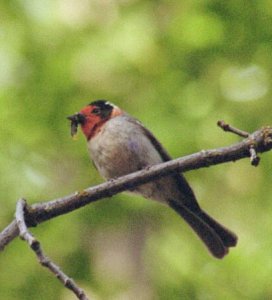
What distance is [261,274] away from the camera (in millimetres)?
5352

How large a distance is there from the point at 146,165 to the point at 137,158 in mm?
64

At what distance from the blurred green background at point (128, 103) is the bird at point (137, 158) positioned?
18.9 inches

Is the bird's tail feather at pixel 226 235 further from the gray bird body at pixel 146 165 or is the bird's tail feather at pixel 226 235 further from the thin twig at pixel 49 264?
the thin twig at pixel 49 264

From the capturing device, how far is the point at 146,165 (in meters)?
4.70

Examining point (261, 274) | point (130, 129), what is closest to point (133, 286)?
point (261, 274)

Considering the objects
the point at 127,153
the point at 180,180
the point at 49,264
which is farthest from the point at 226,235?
the point at 49,264

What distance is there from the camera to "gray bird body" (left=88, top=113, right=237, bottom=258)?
4.67 metres

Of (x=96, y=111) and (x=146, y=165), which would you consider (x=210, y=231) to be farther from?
(x=96, y=111)

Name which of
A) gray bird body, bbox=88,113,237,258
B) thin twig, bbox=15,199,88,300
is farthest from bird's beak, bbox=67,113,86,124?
thin twig, bbox=15,199,88,300

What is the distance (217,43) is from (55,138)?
4.02 ft

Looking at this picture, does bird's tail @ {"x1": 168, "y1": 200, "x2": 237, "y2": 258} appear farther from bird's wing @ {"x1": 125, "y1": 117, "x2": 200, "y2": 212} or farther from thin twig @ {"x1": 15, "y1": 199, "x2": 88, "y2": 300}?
thin twig @ {"x1": 15, "y1": 199, "x2": 88, "y2": 300}

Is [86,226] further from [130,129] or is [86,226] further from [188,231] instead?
[130,129]

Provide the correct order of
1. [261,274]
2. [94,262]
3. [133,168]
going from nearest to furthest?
1. [133,168]
2. [261,274]
3. [94,262]

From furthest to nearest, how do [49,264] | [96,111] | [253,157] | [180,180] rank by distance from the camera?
[96,111]
[180,180]
[253,157]
[49,264]
